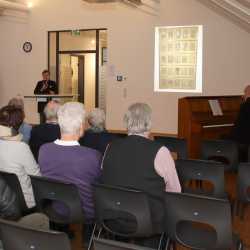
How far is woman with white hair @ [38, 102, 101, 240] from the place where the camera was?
2.91 m

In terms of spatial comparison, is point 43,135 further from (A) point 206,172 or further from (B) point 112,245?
(B) point 112,245

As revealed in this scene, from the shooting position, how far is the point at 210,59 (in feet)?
33.9

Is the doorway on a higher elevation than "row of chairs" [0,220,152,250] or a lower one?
higher

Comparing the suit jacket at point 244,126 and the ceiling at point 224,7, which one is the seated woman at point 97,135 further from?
the ceiling at point 224,7

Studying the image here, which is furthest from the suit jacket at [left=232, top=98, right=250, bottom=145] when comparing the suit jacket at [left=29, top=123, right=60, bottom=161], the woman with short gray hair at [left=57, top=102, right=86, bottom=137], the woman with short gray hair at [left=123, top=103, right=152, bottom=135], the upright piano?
the woman with short gray hair at [left=57, top=102, right=86, bottom=137]

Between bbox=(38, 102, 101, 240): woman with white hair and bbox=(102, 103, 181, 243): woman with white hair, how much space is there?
0.12 m

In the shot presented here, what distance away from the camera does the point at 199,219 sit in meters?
2.38

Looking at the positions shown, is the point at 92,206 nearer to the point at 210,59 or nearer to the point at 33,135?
the point at 33,135

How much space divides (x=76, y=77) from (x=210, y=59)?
15.1 feet

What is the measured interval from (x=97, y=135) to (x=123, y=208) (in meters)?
1.62

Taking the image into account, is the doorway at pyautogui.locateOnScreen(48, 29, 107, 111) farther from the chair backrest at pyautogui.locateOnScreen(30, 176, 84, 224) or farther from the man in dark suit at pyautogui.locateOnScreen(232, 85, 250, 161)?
the chair backrest at pyautogui.locateOnScreen(30, 176, 84, 224)

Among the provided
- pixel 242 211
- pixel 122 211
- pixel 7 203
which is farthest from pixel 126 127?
pixel 242 211

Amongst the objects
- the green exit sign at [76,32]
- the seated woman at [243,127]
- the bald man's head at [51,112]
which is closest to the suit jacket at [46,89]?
the green exit sign at [76,32]

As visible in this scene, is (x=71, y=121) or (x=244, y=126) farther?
(x=244, y=126)
